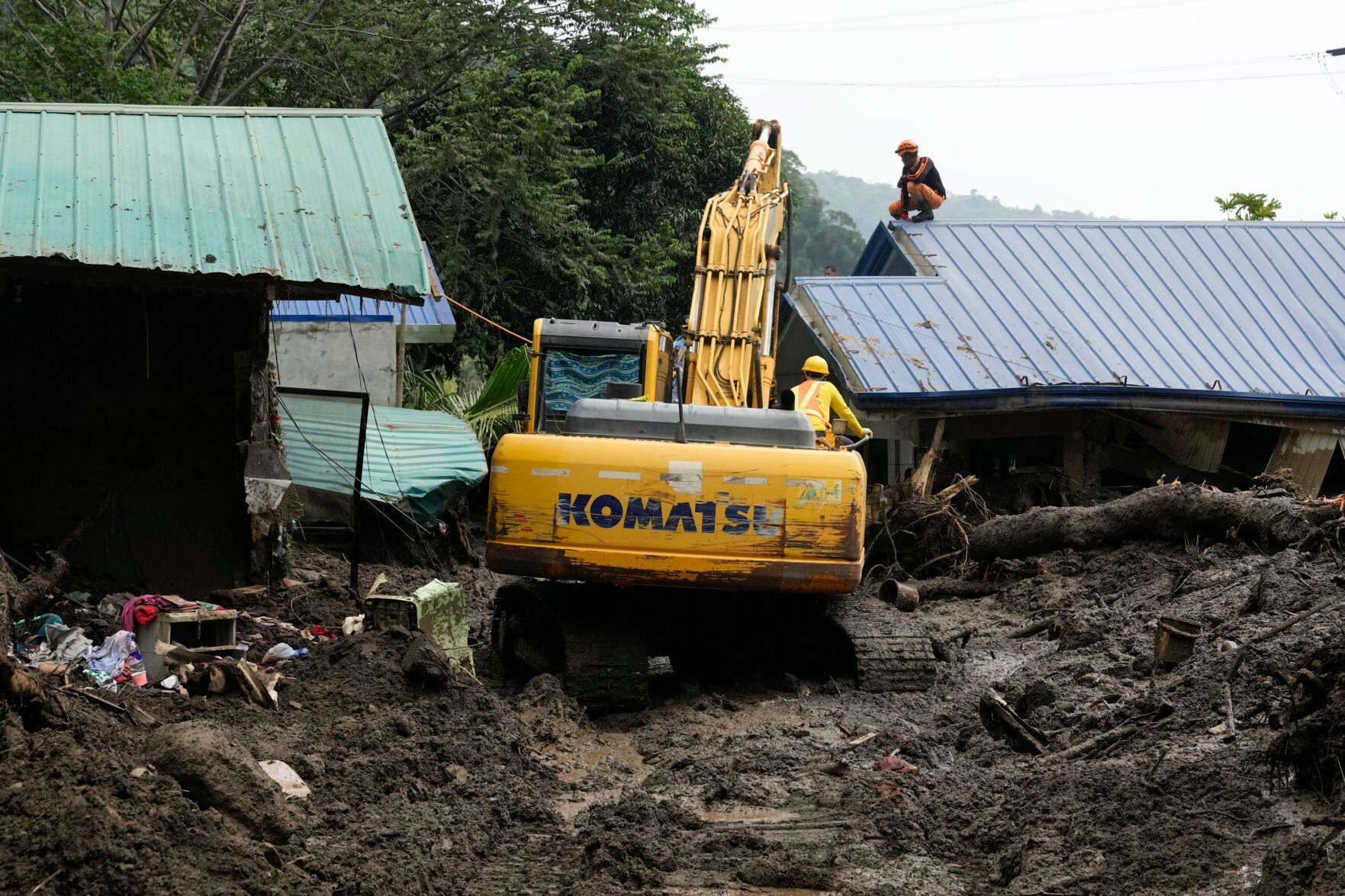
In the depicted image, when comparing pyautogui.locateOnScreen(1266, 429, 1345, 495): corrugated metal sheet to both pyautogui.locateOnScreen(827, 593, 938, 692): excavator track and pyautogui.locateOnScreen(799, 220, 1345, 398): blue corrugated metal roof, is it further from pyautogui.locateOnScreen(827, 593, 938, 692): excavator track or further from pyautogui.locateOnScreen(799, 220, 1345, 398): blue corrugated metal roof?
pyautogui.locateOnScreen(827, 593, 938, 692): excavator track

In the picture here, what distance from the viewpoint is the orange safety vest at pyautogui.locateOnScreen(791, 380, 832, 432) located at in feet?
34.2

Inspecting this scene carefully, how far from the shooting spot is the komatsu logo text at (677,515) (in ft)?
29.7

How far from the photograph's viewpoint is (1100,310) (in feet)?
62.3

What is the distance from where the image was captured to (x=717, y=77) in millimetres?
31344

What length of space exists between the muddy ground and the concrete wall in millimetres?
12105

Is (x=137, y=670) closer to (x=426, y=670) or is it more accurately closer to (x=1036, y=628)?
(x=426, y=670)

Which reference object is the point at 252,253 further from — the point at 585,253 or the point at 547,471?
the point at 585,253

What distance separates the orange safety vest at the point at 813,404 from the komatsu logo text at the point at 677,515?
148cm

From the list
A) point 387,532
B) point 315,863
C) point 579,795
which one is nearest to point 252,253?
point 579,795

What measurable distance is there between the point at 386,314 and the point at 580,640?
11690 mm

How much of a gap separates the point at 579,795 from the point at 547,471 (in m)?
2.46

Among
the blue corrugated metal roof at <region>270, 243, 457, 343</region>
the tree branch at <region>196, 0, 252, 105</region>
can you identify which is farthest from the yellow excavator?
the tree branch at <region>196, 0, 252, 105</region>

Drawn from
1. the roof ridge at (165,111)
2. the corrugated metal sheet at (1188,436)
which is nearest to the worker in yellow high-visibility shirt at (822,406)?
the roof ridge at (165,111)

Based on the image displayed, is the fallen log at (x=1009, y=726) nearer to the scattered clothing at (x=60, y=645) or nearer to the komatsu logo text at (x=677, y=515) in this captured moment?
the komatsu logo text at (x=677, y=515)
